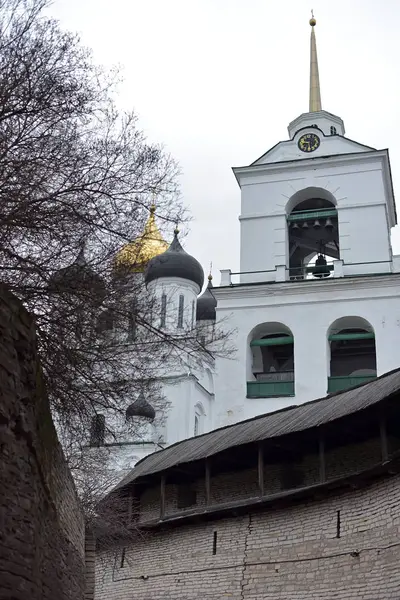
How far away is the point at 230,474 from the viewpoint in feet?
45.5

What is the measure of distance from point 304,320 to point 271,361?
5.41 ft

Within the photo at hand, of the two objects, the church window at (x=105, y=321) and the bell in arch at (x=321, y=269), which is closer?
the church window at (x=105, y=321)

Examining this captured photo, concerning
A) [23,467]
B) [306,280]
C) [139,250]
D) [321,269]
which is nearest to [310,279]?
[306,280]

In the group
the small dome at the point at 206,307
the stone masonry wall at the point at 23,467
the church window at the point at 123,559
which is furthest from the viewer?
the small dome at the point at 206,307

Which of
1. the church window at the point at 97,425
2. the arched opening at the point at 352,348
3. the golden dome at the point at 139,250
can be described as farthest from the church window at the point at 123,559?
the golden dome at the point at 139,250

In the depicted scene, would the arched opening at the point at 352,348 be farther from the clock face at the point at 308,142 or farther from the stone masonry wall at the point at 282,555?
the stone masonry wall at the point at 282,555

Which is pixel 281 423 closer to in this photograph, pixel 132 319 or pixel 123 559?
pixel 123 559

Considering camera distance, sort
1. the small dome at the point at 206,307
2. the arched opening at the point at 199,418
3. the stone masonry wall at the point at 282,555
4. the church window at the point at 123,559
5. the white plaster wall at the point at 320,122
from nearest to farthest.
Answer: the stone masonry wall at the point at 282,555 → the church window at the point at 123,559 → the white plaster wall at the point at 320,122 → the arched opening at the point at 199,418 → the small dome at the point at 206,307

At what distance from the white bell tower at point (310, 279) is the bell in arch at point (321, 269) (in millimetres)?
35

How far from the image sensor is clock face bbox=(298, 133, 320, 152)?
23.5 metres

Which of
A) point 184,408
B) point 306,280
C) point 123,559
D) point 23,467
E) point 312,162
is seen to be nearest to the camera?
point 23,467

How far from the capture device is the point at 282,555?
11.5m

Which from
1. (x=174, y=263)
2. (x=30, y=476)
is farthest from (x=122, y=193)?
(x=174, y=263)

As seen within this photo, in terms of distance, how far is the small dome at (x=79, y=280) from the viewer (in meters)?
6.92
